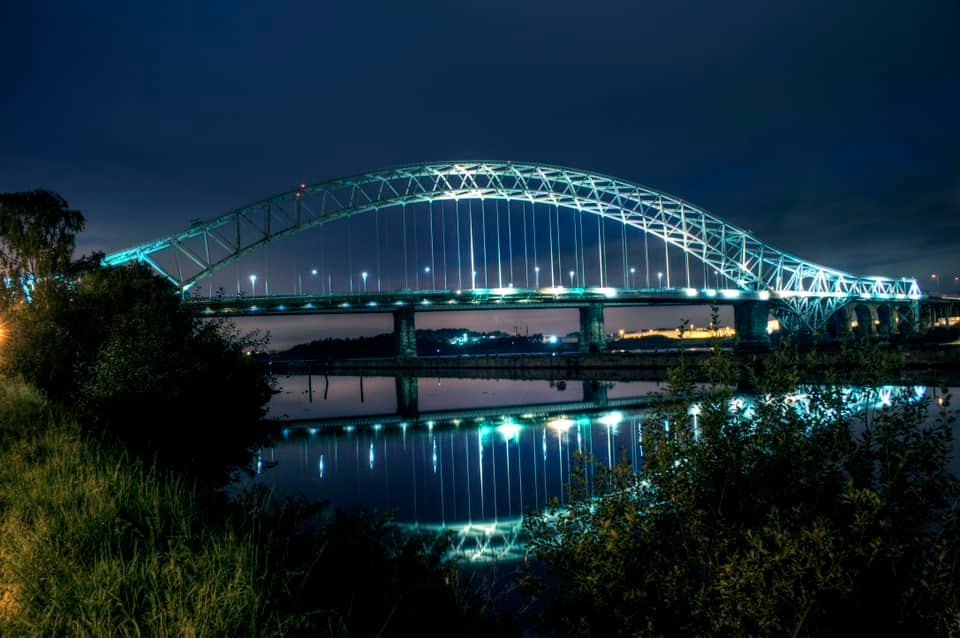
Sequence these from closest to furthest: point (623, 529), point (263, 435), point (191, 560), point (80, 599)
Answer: point (80, 599)
point (191, 560)
point (623, 529)
point (263, 435)

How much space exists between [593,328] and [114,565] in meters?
70.1

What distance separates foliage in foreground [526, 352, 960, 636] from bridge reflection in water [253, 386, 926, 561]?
0.45m

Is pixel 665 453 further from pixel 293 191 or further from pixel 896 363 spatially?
pixel 293 191

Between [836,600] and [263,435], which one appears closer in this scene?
[836,600]

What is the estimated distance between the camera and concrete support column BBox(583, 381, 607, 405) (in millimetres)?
33406

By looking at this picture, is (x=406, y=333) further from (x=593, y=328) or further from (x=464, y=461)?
(x=464, y=461)

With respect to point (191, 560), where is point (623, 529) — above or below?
below

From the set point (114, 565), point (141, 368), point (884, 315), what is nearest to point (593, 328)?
point (141, 368)

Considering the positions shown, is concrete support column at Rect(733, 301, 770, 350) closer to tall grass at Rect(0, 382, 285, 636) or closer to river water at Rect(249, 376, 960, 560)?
river water at Rect(249, 376, 960, 560)

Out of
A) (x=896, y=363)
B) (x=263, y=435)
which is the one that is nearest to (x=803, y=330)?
(x=263, y=435)

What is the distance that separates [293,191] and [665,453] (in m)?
76.5

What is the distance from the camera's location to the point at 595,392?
37688 mm

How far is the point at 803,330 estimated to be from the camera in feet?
278

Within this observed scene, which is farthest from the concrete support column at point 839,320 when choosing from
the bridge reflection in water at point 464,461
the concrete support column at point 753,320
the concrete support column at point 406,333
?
the bridge reflection in water at point 464,461
